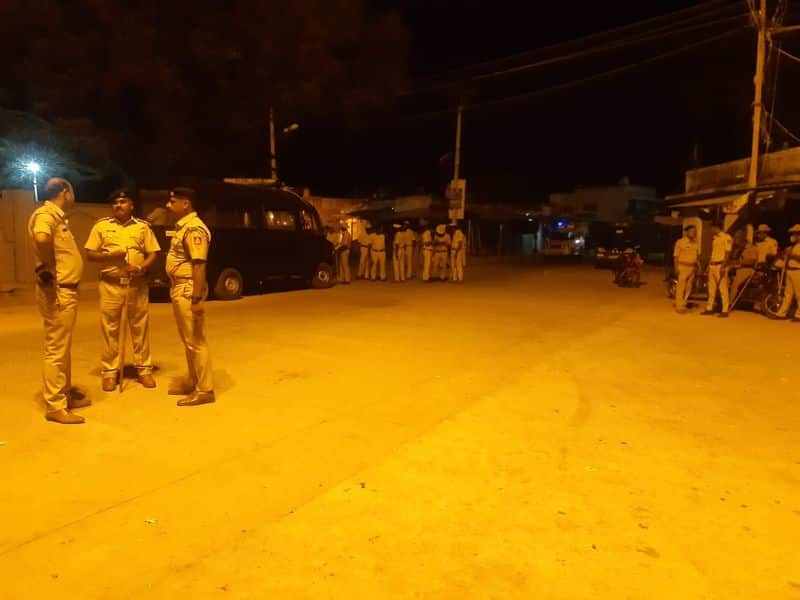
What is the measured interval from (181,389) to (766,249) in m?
11.9

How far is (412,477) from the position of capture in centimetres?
468

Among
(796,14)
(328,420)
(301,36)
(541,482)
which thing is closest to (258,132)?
(301,36)

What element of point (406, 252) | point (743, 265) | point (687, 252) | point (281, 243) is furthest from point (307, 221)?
point (743, 265)

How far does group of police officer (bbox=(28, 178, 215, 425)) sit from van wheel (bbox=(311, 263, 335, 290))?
10261 mm

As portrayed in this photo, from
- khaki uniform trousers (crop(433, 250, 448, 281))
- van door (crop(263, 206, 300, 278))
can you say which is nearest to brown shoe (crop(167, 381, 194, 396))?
van door (crop(263, 206, 300, 278))

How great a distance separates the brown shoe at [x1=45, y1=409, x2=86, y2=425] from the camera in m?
5.69

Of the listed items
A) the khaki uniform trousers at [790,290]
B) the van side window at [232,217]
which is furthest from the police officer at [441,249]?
the khaki uniform trousers at [790,290]

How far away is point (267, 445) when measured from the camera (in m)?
5.31

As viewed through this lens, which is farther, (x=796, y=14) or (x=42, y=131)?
(x=42, y=131)

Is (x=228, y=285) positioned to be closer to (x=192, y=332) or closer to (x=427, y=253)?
(x=427, y=253)

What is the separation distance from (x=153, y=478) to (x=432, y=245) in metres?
16.1

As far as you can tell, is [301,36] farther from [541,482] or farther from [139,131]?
[541,482]

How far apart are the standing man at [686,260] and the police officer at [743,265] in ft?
3.98

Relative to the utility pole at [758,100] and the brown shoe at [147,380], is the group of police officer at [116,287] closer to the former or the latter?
the brown shoe at [147,380]
